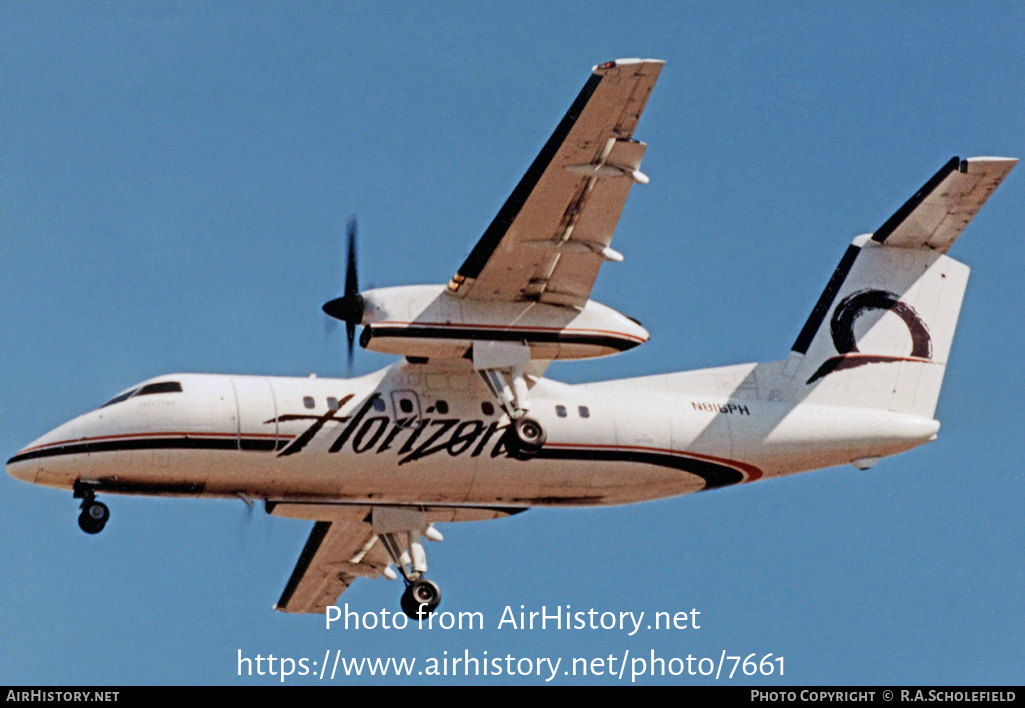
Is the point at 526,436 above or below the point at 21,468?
above

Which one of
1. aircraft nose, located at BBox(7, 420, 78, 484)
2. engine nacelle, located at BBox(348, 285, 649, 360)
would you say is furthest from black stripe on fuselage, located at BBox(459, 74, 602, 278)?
aircraft nose, located at BBox(7, 420, 78, 484)

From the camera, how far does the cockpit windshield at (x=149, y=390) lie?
21.3 meters

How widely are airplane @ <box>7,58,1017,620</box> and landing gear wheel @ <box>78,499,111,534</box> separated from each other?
1.0 inches

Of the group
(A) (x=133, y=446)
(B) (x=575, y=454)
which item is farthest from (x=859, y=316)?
(A) (x=133, y=446)

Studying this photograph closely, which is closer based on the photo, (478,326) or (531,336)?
(478,326)

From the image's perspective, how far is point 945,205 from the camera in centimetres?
2414

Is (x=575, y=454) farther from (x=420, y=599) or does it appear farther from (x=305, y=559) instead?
(x=305, y=559)

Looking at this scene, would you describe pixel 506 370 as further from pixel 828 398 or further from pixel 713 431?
pixel 828 398

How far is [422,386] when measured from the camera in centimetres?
2214

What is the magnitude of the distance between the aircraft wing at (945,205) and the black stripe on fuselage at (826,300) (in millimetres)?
492

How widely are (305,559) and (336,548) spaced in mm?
683

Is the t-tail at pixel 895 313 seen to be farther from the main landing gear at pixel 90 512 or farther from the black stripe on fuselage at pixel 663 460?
the main landing gear at pixel 90 512

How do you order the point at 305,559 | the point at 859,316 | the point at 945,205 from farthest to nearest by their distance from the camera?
the point at 305,559
the point at 859,316
the point at 945,205
